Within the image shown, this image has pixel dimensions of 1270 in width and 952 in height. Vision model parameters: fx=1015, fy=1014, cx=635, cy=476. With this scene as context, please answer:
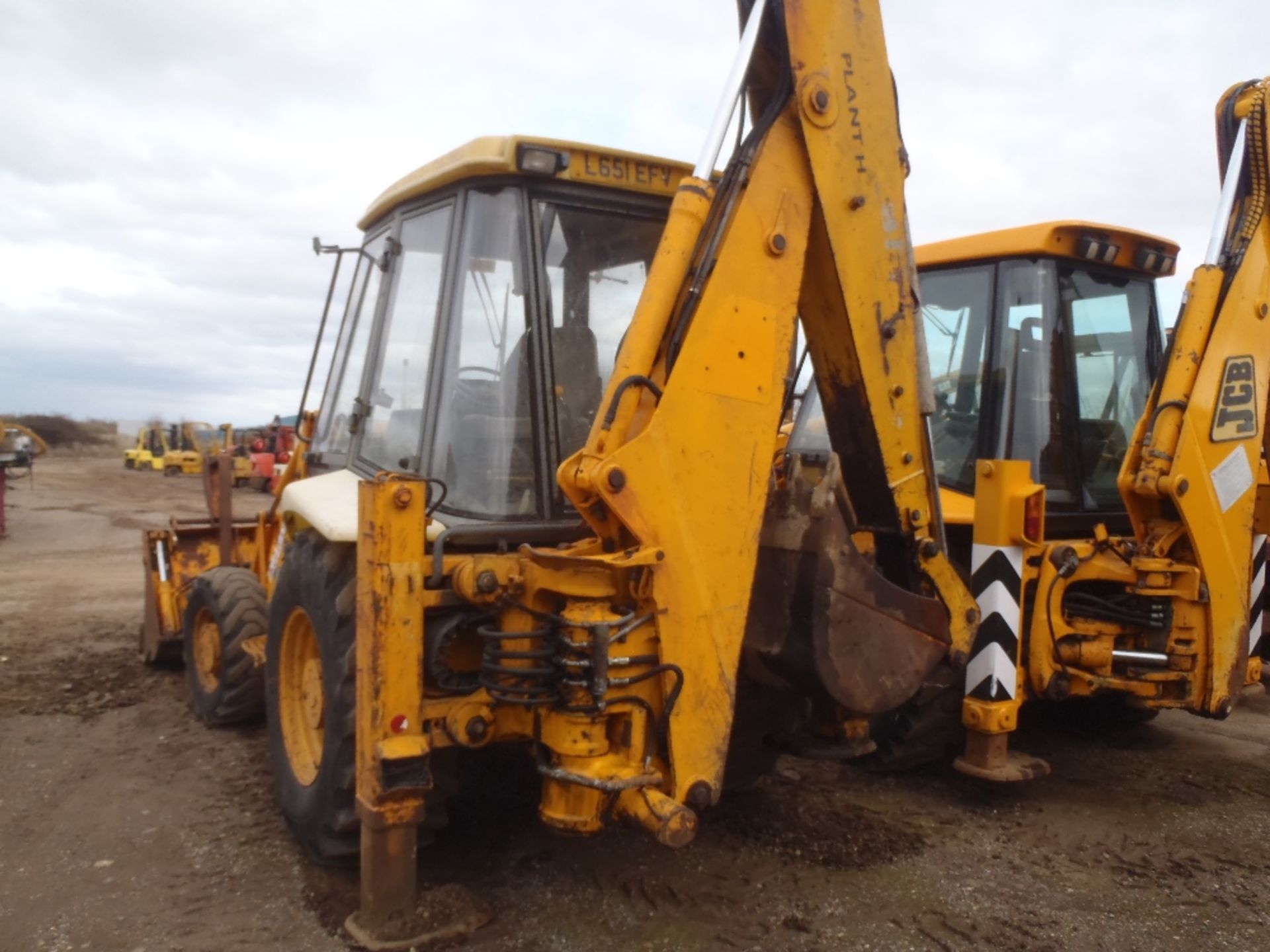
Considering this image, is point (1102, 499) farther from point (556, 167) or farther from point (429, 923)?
point (429, 923)

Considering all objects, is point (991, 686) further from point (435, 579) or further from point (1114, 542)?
point (435, 579)

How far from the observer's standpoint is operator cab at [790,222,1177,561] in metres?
4.66

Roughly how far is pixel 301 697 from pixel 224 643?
51.4 inches

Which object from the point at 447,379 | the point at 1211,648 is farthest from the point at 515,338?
the point at 1211,648

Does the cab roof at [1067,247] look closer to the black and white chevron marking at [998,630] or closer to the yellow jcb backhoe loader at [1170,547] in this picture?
the yellow jcb backhoe loader at [1170,547]

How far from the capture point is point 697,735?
2.85 meters

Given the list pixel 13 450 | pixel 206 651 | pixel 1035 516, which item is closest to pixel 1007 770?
pixel 1035 516

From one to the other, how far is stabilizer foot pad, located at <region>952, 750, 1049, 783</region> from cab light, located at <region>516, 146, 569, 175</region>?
280 cm

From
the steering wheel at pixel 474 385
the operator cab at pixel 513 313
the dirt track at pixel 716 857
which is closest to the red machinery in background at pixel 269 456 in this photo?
the dirt track at pixel 716 857

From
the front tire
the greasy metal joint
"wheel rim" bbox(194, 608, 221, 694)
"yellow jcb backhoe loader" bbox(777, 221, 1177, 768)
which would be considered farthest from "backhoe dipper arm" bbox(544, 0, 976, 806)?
"wheel rim" bbox(194, 608, 221, 694)

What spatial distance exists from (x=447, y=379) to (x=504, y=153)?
2.51 feet

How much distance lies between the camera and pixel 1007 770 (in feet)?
13.3

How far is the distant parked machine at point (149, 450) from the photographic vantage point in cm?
3422

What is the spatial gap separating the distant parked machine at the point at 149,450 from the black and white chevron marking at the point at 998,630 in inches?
1337
